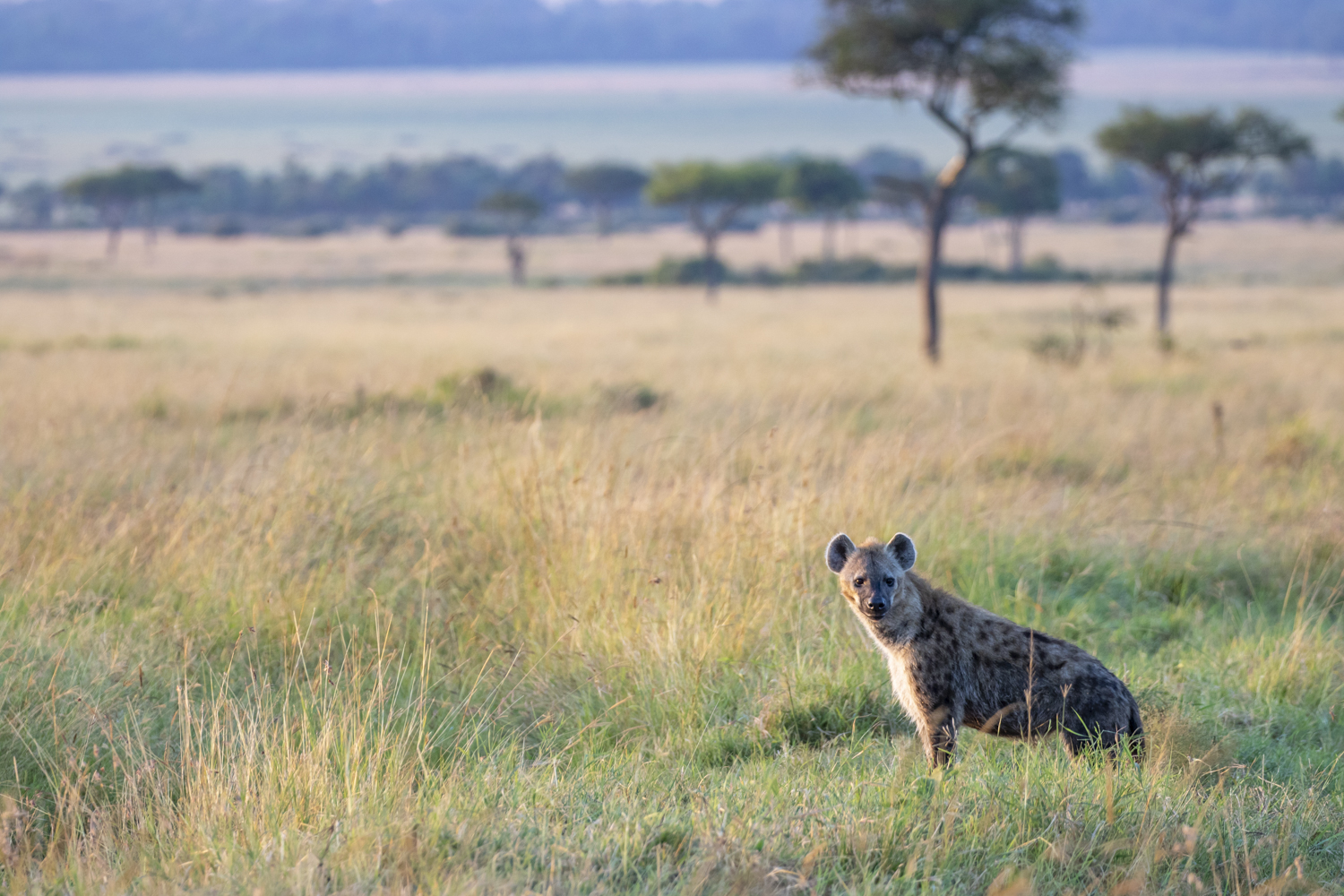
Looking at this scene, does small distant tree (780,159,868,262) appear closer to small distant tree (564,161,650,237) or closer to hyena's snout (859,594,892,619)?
small distant tree (564,161,650,237)

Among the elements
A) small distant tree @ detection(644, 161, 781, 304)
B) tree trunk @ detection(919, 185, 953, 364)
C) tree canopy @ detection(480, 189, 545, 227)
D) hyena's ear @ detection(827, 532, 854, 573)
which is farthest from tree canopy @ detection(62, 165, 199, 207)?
hyena's ear @ detection(827, 532, 854, 573)

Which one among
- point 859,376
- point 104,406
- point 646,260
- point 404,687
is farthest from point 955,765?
point 646,260

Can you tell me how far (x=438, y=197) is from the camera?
121 meters

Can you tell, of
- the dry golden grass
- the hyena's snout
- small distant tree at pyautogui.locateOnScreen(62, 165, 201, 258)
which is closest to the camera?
the hyena's snout

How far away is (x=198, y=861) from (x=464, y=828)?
26.2 inches

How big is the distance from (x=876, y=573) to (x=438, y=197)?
4838 inches

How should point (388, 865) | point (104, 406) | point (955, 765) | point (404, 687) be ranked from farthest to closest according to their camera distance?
1. point (104, 406)
2. point (404, 687)
3. point (955, 765)
4. point (388, 865)

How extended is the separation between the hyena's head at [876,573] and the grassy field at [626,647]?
469 mm

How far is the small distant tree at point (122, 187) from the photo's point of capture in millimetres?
76750

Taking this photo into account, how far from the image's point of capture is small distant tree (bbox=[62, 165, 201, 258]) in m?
76.8

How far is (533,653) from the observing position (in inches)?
184

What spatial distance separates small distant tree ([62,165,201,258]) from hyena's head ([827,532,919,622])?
80.7m

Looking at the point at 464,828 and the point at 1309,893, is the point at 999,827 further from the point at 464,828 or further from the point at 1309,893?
the point at 464,828

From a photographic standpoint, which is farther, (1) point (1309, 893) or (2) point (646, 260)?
(2) point (646, 260)
